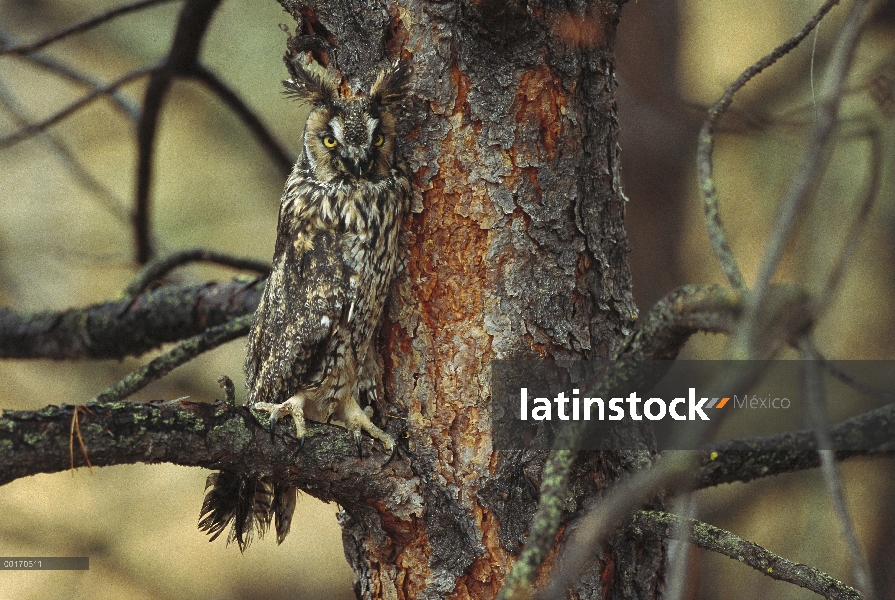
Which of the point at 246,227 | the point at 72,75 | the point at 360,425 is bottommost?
the point at 360,425

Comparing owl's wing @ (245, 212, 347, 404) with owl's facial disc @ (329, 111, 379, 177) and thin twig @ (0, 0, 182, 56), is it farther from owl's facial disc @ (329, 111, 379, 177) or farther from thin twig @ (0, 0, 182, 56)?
thin twig @ (0, 0, 182, 56)

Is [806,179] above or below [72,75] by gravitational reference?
below

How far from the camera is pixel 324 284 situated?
65.9 inches

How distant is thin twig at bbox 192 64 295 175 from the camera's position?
248 centimetres

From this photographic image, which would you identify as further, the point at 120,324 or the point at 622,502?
the point at 120,324

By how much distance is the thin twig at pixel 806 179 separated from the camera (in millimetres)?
628

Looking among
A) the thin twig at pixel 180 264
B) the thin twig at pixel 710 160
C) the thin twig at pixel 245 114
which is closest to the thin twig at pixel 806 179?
the thin twig at pixel 710 160

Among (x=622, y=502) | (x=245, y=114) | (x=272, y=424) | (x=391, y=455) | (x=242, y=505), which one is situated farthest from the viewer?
(x=245, y=114)

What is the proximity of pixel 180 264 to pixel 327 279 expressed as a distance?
2.89 feet

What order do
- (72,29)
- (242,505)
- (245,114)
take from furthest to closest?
1. (245,114)
2. (72,29)
3. (242,505)

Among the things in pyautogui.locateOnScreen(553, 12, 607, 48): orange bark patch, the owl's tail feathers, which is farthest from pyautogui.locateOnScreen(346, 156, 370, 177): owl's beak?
the owl's tail feathers

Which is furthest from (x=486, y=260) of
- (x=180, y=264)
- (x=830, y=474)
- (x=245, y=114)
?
(x=245, y=114)

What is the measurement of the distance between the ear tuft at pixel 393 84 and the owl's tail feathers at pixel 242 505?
2.70 feet

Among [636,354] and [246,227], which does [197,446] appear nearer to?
[636,354]
